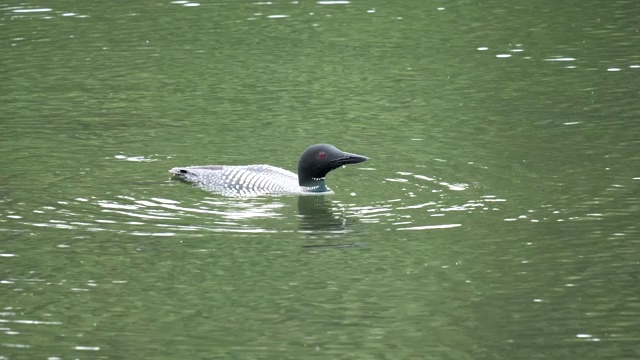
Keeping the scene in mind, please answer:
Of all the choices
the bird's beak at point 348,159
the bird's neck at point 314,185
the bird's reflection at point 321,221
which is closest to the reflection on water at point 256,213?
the bird's reflection at point 321,221

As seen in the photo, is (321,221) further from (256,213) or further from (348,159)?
(348,159)

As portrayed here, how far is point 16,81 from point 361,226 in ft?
29.1

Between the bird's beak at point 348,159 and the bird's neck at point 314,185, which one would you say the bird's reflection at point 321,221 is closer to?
the bird's neck at point 314,185

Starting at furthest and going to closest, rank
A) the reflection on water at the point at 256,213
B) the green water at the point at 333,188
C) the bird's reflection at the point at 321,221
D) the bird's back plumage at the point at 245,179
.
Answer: the bird's back plumage at the point at 245,179, the reflection on water at the point at 256,213, the bird's reflection at the point at 321,221, the green water at the point at 333,188

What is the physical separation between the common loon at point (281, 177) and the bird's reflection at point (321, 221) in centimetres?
20

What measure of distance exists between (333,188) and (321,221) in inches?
59.9

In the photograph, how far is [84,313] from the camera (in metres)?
10.8

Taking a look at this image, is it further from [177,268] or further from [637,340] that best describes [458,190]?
[637,340]

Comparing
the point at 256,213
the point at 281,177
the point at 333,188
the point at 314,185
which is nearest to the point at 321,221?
the point at 256,213

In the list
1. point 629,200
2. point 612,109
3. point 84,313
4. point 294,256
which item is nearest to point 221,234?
point 294,256

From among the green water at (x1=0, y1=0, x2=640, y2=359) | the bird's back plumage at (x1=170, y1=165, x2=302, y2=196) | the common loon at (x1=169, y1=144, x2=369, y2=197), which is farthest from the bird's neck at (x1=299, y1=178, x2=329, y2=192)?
the green water at (x1=0, y1=0, x2=640, y2=359)

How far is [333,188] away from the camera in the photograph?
1502 cm

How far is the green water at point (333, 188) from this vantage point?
10.4 meters

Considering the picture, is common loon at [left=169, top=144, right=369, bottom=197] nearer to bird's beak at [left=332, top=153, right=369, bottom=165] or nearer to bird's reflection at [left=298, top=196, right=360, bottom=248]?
bird's beak at [left=332, top=153, right=369, bottom=165]
